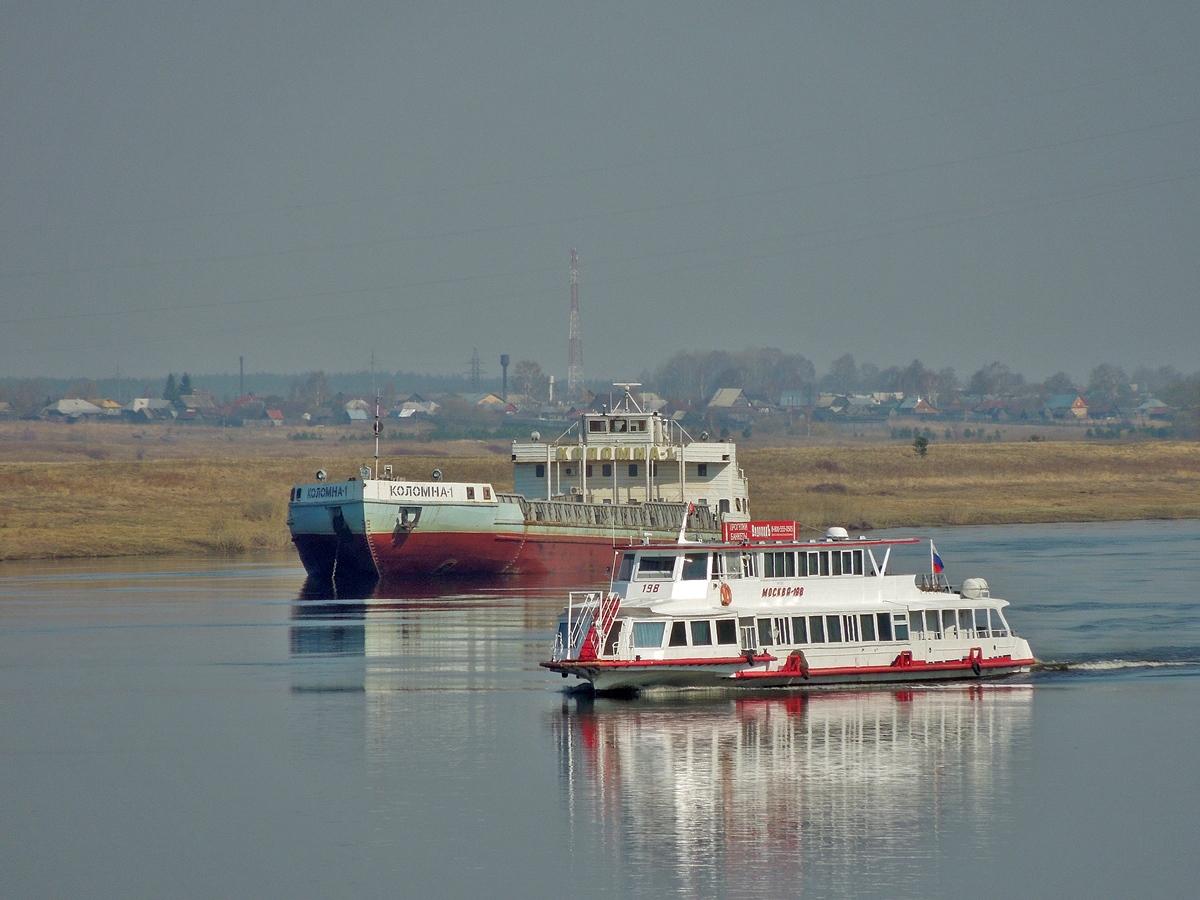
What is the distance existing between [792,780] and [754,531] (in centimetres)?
1139

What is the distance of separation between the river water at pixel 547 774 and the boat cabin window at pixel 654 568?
11.9 ft

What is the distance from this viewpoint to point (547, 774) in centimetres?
3659

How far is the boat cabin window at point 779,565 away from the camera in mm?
45969

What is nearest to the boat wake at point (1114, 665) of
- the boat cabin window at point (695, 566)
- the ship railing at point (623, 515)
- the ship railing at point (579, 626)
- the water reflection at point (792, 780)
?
the water reflection at point (792, 780)

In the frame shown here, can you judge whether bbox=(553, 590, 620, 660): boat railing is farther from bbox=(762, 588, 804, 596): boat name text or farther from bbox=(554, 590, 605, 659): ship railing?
bbox=(762, 588, 804, 596): boat name text

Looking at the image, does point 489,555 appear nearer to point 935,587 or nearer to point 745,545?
point 935,587

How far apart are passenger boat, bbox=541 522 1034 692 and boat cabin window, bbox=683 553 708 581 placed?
0.09ft

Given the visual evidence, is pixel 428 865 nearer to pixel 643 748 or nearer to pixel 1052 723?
pixel 643 748

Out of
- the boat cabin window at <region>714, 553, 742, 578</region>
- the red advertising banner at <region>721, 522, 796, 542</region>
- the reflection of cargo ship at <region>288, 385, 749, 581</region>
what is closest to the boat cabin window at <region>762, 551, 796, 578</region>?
the red advertising banner at <region>721, 522, 796, 542</region>

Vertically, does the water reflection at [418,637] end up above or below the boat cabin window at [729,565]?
below

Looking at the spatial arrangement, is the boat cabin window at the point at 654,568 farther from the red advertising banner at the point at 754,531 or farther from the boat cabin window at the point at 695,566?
the red advertising banner at the point at 754,531

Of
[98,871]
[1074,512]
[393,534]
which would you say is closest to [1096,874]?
[98,871]

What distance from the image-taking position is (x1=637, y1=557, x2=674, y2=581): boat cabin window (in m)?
45.4

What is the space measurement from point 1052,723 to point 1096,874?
40.7 feet
